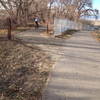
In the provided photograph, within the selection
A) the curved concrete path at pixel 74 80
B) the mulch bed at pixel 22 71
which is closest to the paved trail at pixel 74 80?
the curved concrete path at pixel 74 80

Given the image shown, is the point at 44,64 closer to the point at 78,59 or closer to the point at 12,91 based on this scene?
the point at 78,59

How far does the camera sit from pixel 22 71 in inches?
316

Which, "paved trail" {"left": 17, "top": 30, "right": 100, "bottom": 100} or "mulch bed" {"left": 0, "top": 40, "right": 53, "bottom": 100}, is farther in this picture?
"mulch bed" {"left": 0, "top": 40, "right": 53, "bottom": 100}

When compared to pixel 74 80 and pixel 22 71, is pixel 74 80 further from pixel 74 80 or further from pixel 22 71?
pixel 22 71

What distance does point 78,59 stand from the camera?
9.85 meters

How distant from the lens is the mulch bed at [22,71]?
19.0 feet

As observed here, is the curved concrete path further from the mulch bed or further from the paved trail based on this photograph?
the mulch bed

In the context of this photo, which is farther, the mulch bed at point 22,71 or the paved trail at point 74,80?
the mulch bed at point 22,71

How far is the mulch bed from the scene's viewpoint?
5.78 metres

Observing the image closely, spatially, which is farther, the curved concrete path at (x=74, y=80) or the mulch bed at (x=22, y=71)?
the mulch bed at (x=22, y=71)

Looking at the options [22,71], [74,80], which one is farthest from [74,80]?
[22,71]

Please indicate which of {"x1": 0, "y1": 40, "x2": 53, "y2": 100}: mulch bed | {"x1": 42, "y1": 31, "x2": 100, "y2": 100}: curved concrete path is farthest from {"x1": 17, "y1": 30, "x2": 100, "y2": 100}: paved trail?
{"x1": 0, "y1": 40, "x2": 53, "y2": 100}: mulch bed

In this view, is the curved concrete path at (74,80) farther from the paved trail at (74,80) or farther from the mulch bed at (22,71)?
the mulch bed at (22,71)

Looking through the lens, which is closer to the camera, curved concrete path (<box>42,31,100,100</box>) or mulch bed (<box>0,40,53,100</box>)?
curved concrete path (<box>42,31,100,100</box>)
